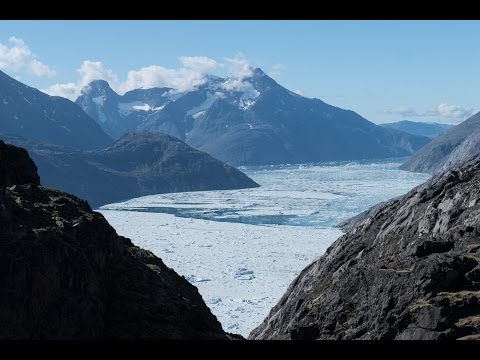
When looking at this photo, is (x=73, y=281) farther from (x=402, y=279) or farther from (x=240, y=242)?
(x=240, y=242)

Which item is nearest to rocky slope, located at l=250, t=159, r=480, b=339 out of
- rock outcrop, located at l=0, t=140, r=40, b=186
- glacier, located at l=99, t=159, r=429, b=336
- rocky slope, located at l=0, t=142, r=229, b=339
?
rocky slope, located at l=0, t=142, r=229, b=339

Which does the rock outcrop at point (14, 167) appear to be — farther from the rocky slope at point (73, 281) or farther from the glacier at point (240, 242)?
the glacier at point (240, 242)

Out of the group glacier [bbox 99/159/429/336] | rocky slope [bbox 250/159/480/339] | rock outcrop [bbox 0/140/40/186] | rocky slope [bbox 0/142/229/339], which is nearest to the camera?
rocky slope [bbox 0/142/229/339]

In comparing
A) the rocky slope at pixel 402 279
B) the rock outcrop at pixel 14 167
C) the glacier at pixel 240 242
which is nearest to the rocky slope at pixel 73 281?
the rock outcrop at pixel 14 167

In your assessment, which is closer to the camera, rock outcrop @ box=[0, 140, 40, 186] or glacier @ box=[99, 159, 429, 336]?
A: rock outcrop @ box=[0, 140, 40, 186]

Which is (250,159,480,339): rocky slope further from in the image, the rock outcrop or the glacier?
the rock outcrop

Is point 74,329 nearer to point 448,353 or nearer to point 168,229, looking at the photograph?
point 448,353
